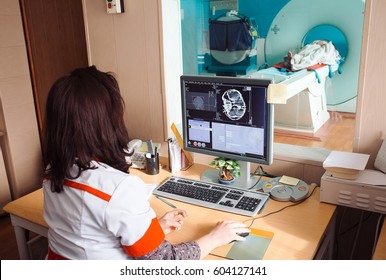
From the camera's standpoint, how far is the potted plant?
1.62m

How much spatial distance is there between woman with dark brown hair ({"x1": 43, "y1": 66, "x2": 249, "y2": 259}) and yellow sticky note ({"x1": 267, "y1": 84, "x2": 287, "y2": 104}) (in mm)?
604

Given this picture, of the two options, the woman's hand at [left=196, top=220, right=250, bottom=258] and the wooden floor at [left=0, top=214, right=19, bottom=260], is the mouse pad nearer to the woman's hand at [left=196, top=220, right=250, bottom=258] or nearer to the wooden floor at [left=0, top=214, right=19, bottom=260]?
the woman's hand at [left=196, top=220, right=250, bottom=258]

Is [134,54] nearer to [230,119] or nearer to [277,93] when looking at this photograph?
[230,119]

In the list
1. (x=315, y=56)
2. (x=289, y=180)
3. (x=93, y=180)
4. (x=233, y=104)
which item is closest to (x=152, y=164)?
(x=233, y=104)

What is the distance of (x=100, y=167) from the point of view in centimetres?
102

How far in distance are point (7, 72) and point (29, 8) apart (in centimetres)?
51

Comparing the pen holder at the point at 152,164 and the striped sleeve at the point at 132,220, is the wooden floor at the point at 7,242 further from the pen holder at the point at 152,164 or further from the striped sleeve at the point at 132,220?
the striped sleeve at the point at 132,220

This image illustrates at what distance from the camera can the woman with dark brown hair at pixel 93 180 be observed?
0.98 meters

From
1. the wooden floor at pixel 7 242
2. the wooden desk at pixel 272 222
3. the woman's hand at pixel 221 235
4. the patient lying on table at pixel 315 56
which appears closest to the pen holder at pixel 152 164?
the wooden desk at pixel 272 222

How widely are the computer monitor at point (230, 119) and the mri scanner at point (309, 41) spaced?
1.02 m

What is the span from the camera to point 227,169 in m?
1.64

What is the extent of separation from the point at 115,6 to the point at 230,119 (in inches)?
36.4
